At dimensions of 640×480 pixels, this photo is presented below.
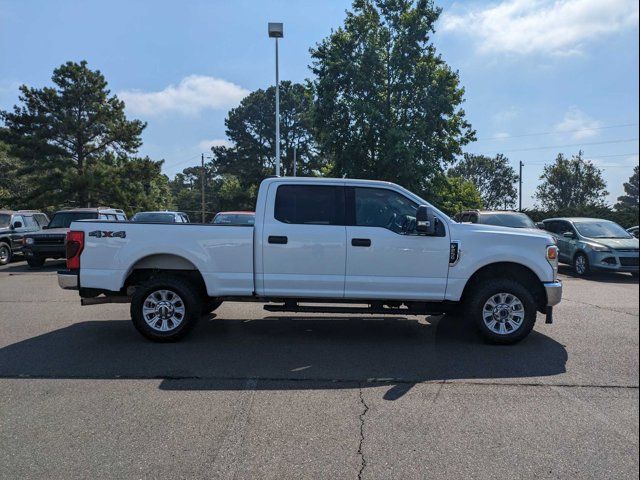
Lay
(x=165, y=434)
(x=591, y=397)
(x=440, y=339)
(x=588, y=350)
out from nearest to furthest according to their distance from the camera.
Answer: (x=165, y=434) → (x=591, y=397) → (x=588, y=350) → (x=440, y=339)

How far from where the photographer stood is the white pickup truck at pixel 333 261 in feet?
19.6

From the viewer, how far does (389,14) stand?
2377 centimetres

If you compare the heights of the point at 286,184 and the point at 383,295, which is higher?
the point at 286,184

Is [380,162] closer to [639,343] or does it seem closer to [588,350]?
[588,350]

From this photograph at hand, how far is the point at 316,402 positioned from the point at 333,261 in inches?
81.2

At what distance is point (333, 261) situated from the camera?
599 cm

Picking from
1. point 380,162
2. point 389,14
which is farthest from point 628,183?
point 389,14

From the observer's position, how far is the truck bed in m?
6.07

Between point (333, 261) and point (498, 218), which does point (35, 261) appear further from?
point (498, 218)

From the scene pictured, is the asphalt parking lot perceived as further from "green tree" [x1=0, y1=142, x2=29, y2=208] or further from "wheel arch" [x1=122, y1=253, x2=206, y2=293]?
"green tree" [x1=0, y1=142, x2=29, y2=208]

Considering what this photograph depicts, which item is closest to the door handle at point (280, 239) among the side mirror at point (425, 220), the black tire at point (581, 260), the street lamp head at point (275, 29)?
the side mirror at point (425, 220)

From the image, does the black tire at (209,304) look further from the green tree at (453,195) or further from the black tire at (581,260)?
the green tree at (453,195)

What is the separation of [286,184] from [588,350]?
170 inches

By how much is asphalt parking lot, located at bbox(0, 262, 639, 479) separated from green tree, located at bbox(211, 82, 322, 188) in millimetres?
49840
